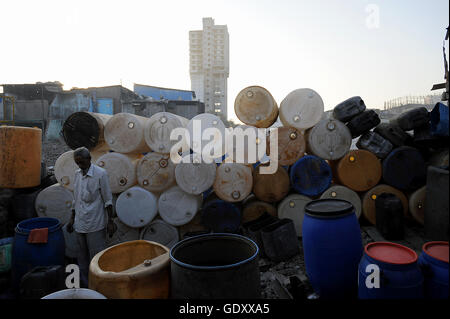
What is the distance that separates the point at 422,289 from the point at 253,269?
1.16 metres

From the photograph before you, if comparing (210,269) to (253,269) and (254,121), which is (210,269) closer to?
(253,269)

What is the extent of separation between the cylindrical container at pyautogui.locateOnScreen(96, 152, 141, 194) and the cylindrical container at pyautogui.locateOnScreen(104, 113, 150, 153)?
7.6 inches

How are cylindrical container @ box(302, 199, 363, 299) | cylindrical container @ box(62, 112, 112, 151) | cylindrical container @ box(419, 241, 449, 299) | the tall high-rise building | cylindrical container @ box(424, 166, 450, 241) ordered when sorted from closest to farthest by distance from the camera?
1. cylindrical container @ box(419, 241, 449, 299)
2. cylindrical container @ box(302, 199, 363, 299)
3. cylindrical container @ box(424, 166, 450, 241)
4. cylindrical container @ box(62, 112, 112, 151)
5. the tall high-rise building

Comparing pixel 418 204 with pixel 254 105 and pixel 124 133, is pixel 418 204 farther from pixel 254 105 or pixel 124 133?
pixel 124 133

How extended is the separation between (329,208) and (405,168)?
2.64 metres

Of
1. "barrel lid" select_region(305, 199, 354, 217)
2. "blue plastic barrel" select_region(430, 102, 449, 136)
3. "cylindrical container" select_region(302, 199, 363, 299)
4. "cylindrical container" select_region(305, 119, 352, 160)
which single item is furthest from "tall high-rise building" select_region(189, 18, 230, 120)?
"cylindrical container" select_region(302, 199, 363, 299)

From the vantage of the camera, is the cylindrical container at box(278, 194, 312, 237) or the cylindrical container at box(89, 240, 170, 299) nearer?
the cylindrical container at box(89, 240, 170, 299)

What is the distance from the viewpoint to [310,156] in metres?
4.64

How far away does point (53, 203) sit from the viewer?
457 centimetres

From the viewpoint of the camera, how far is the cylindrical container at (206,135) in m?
4.62

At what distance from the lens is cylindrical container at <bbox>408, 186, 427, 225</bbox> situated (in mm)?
Result: 4547

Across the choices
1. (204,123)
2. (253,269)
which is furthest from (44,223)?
(253,269)

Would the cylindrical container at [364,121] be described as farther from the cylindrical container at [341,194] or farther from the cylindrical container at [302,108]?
the cylindrical container at [341,194]

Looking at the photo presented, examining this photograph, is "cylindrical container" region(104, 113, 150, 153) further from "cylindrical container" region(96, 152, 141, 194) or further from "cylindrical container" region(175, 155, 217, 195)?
"cylindrical container" region(175, 155, 217, 195)
